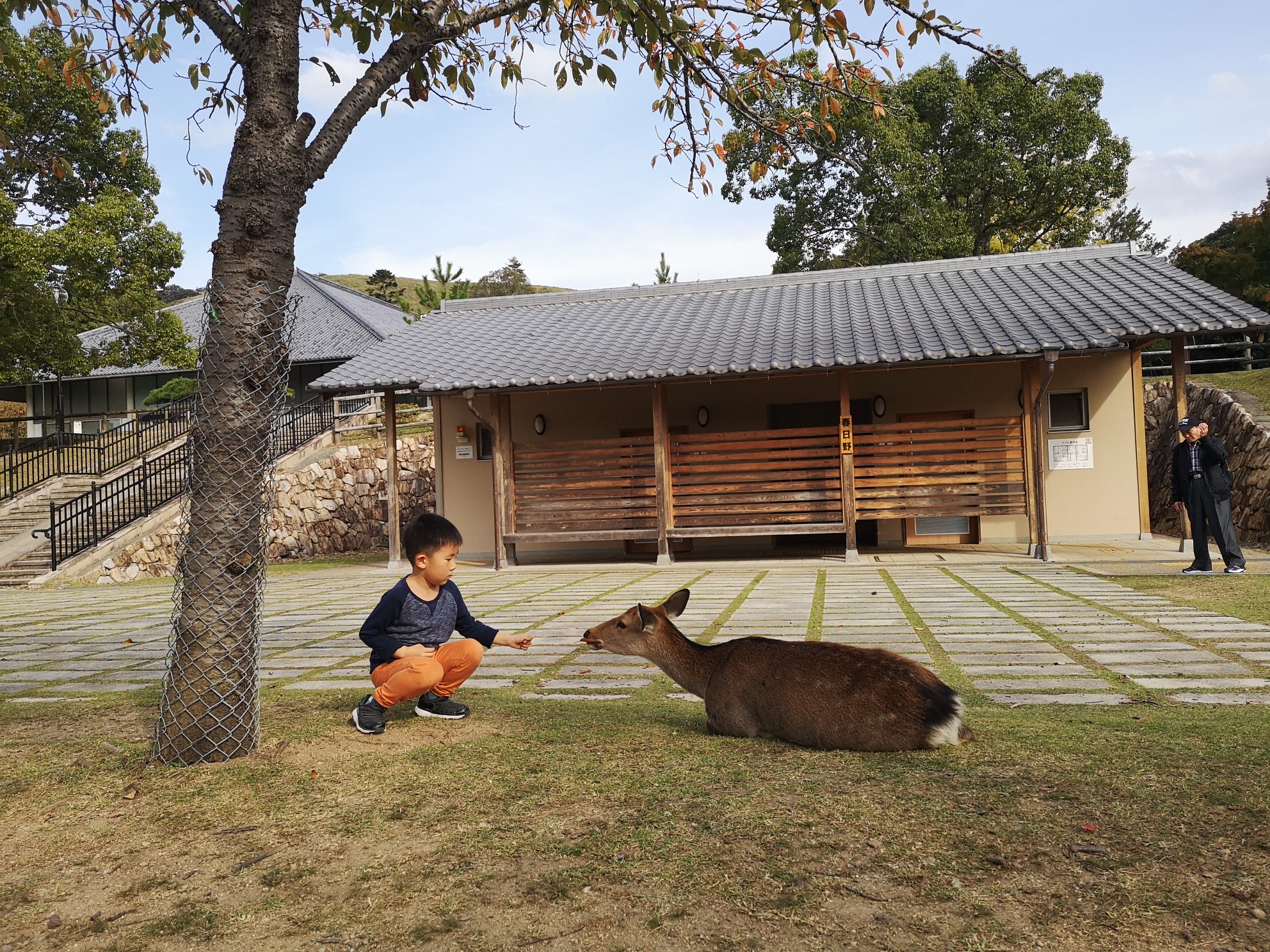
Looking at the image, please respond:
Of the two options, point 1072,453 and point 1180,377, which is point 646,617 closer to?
point 1180,377

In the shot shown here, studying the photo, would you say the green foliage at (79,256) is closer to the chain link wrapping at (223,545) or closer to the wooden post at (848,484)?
the wooden post at (848,484)

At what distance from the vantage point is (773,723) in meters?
3.53

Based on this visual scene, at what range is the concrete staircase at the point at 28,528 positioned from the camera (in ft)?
51.4

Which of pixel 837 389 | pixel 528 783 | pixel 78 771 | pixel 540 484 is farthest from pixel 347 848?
pixel 837 389

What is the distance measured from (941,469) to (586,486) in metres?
5.39

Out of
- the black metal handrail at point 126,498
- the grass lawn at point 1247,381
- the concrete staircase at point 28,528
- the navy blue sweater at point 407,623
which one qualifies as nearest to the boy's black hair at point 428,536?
the navy blue sweater at point 407,623

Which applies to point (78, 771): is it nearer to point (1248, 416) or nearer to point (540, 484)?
point (540, 484)

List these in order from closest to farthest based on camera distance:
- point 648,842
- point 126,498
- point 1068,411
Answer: point 648,842
point 1068,411
point 126,498

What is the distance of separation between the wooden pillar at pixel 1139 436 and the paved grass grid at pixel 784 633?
3.89 meters

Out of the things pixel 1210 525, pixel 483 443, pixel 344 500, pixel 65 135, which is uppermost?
pixel 65 135

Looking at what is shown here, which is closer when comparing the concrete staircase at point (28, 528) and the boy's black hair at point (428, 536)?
the boy's black hair at point (428, 536)

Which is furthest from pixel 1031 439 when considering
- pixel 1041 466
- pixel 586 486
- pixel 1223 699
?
pixel 1223 699

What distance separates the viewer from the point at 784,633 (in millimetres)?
6602

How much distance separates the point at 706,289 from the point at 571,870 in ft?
55.6
